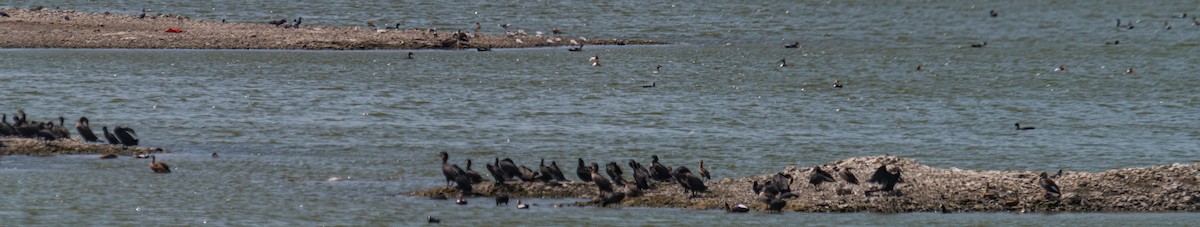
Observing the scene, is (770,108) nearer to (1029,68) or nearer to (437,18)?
(1029,68)

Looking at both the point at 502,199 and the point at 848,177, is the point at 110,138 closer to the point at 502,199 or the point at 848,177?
the point at 502,199

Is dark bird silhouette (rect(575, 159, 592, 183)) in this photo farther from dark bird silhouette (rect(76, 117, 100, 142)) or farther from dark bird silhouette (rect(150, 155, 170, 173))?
dark bird silhouette (rect(76, 117, 100, 142))

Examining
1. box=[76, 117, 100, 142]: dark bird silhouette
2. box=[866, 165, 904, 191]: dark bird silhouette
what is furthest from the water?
box=[76, 117, 100, 142]: dark bird silhouette

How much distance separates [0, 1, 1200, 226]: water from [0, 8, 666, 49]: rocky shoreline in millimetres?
1346

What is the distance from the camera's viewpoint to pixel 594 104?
139 feet

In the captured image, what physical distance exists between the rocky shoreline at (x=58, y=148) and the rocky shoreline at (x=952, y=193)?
7.23 meters

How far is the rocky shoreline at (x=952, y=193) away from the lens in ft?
82.9

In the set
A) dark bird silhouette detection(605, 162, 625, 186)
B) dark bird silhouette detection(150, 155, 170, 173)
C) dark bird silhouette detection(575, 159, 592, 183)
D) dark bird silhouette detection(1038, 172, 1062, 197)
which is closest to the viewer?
dark bird silhouette detection(1038, 172, 1062, 197)

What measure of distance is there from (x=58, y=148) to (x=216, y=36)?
25.1 m

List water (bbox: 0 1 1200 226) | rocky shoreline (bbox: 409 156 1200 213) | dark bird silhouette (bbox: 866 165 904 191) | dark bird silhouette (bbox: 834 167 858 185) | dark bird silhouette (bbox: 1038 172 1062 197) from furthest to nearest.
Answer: water (bbox: 0 1 1200 226) → dark bird silhouette (bbox: 834 167 858 185) → dark bird silhouette (bbox: 866 165 904 191) → dark bird silhouette (bbox: 1038 172 1062 197) → rocky shoreline (bbox: 409 156 1200 213)

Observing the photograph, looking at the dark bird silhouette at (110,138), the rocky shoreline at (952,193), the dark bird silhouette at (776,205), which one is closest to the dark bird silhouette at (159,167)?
the dark bird silhouette at (110,138)

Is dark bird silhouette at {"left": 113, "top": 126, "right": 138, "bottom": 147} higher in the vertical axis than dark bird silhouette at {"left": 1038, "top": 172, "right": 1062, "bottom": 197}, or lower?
lower

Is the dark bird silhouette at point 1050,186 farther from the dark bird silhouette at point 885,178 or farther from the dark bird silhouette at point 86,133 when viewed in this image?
the dark bird silhouette at point 86,133

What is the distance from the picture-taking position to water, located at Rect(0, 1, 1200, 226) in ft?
87.8
